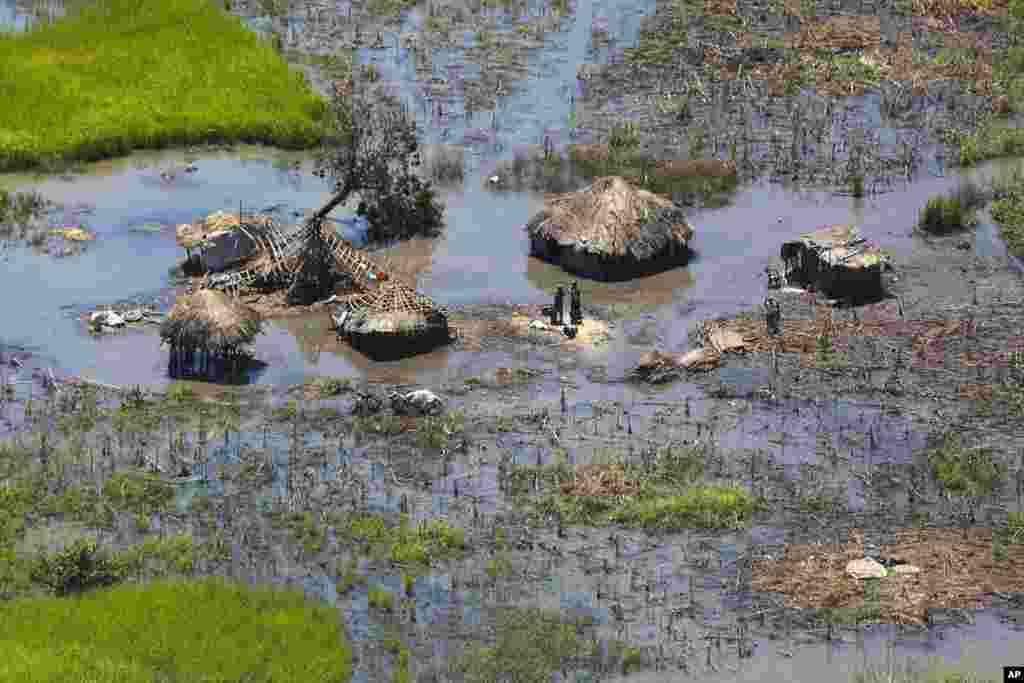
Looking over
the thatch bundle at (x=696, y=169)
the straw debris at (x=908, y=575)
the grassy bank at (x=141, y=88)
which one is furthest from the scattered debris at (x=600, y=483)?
the grassy bank at (x=141, y=88)

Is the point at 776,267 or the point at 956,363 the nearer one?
the point at 956,363

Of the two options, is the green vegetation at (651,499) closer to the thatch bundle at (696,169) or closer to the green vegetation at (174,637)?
the green vegetation at (174,637)

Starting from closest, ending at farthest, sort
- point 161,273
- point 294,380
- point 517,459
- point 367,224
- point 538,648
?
point 538,648 → point 517,459 → point 294,380 → point 161,273 → point 367,224

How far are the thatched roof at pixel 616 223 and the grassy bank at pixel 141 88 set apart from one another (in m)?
4.49

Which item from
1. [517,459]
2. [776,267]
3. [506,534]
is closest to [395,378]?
[517,459]

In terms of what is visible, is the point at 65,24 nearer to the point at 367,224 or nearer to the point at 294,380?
the point at 367,224

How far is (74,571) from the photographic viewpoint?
13258 millimetres

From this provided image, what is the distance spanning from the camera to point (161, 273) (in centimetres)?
1892

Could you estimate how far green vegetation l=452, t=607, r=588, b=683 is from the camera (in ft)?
40.8

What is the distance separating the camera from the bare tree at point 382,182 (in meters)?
19.2

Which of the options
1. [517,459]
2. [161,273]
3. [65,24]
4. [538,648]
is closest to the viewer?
[538,648]

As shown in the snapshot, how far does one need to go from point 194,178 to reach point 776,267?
692 centimetres

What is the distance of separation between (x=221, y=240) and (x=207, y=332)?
2.44m

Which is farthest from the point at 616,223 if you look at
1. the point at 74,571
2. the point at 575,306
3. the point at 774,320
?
the point at 74,571
